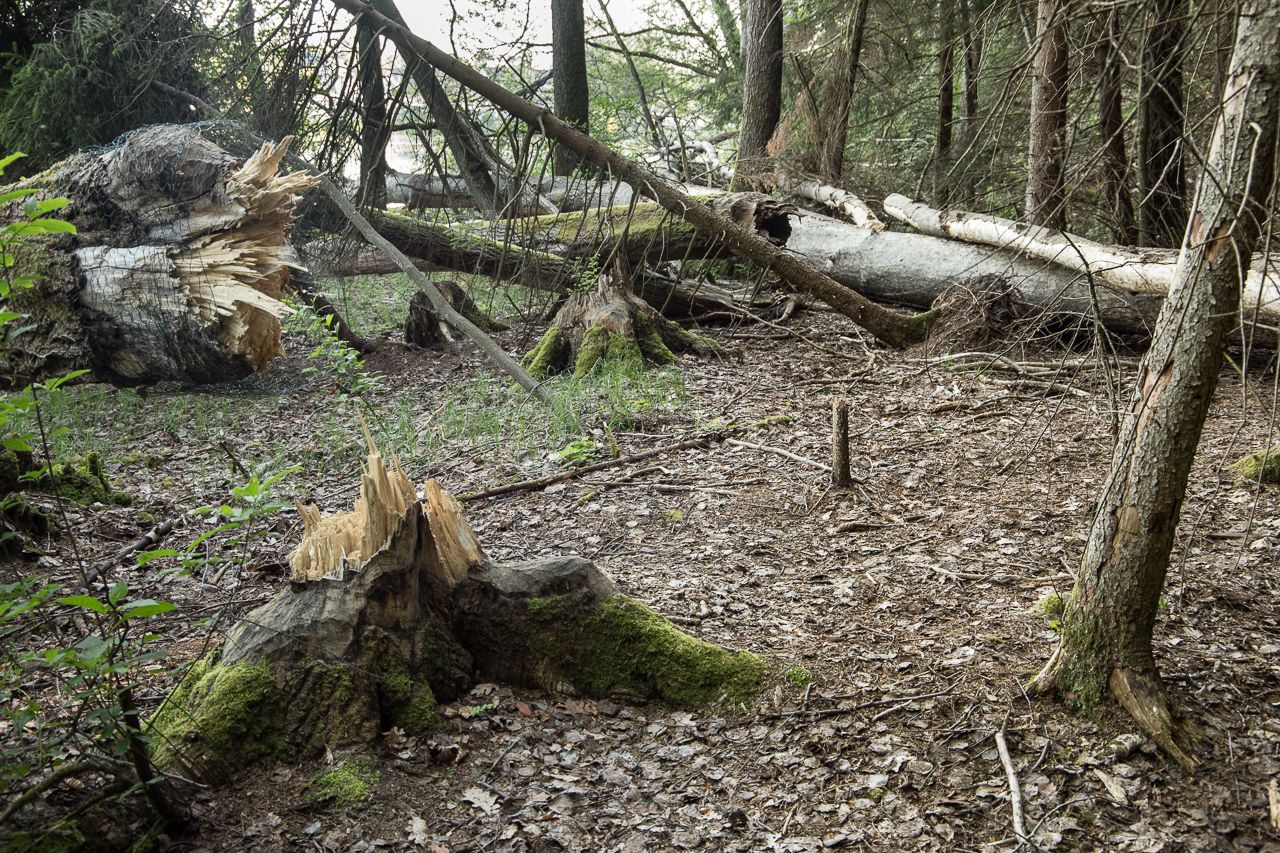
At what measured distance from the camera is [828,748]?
2.63 meters

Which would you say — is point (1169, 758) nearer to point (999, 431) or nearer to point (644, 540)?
point (644, 540)

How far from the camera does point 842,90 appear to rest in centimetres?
894

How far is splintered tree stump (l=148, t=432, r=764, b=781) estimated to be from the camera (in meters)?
2.52

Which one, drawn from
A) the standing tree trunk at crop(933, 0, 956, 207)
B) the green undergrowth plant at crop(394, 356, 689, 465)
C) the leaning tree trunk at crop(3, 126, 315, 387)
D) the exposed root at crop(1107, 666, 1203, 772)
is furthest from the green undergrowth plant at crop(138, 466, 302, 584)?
the standing tree trunk at crop(933, 0, 956, 207)

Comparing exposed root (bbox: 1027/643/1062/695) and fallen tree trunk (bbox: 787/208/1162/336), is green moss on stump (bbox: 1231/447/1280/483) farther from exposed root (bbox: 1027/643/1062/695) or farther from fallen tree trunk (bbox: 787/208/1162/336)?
fallen tree trunk (bbox: 787/208/1162/336)

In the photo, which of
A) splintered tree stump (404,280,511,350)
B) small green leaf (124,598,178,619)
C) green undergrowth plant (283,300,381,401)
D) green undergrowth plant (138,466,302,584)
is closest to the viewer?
small green leaf (124,598,178,619)

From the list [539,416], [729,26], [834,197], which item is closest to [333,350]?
[539,416]

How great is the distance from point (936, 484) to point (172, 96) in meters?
9.70

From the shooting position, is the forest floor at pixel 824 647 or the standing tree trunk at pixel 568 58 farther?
the standing tree trunk at pixel 568 58

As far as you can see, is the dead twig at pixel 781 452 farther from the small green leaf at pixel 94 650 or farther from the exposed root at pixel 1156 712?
the small green leaf at pixel 94 650

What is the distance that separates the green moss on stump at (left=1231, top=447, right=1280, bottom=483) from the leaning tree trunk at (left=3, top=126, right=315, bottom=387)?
697 cm

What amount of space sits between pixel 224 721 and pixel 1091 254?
6.77m

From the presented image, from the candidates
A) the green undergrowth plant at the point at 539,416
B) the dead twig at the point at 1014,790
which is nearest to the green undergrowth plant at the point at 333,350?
the green undergrowth plant at the point at 539,416

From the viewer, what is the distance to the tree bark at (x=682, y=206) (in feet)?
20.6
